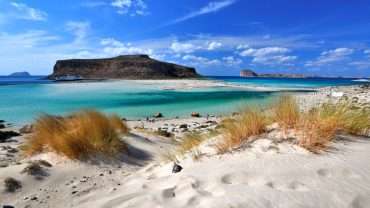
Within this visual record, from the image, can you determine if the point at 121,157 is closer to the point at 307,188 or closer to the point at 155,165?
the point at 155,165

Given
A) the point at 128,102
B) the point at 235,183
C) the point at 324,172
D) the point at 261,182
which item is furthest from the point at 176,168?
the point at 128,102

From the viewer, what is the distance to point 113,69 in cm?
10562

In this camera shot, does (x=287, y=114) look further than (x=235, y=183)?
Yes

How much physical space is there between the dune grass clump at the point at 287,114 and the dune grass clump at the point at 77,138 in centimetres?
328

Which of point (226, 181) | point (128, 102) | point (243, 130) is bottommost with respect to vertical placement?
point (128, 102)

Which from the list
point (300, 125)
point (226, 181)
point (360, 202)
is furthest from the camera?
point (300, 125)

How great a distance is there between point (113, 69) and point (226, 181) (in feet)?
345

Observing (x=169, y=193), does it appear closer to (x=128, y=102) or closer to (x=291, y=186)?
(x=291, y=186)

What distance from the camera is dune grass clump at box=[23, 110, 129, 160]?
6.11m

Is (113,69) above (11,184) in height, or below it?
above

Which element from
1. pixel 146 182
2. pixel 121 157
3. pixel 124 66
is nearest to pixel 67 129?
pixel 121 157

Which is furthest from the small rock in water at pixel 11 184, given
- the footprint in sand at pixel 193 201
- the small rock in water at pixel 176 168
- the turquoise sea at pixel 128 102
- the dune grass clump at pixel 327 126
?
the dune grass clump at pixel 327 126

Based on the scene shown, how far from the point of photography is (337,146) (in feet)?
14.9

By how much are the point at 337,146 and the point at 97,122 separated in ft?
15.2
